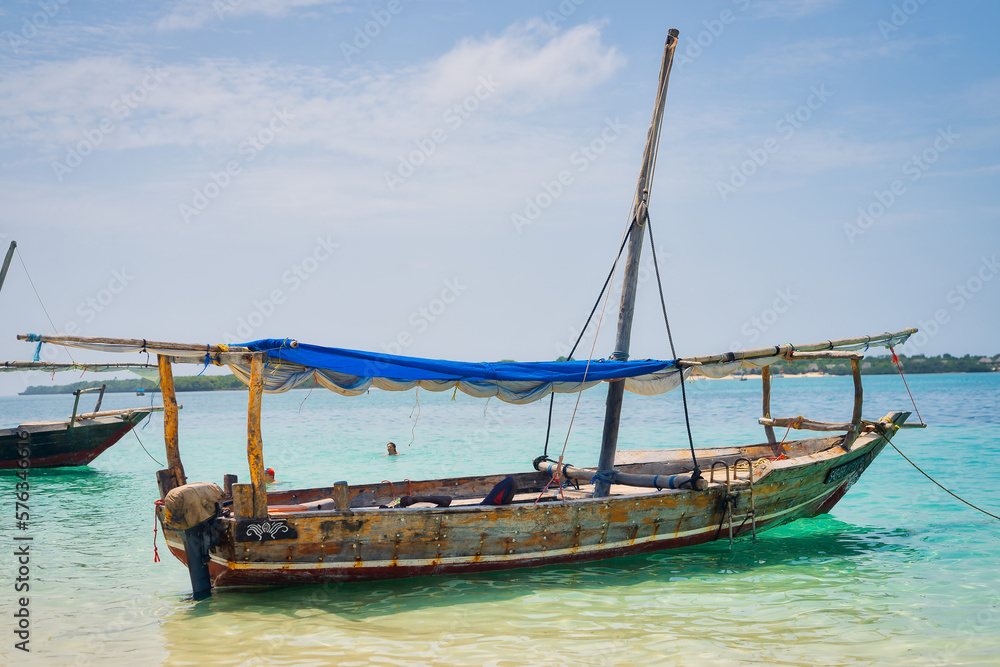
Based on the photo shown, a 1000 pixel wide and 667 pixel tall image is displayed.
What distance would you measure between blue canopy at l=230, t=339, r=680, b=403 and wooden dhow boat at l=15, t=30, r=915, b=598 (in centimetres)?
2

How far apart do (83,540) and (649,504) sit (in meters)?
9.49

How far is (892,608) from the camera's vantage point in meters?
7.81

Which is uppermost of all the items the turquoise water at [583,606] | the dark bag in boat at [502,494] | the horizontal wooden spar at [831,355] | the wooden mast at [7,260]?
the wooden mast at [7,260]

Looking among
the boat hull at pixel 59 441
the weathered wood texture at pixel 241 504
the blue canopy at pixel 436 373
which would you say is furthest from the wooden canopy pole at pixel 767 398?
the boat hull at pixel 59 441

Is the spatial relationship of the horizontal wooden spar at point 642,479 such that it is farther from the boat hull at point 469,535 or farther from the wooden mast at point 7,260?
the wooden mast at point 7,260

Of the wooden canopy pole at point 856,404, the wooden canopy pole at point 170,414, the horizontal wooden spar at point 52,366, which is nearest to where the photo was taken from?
the wooden canopy pole at point 170,414

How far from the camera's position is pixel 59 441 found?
68.0ft

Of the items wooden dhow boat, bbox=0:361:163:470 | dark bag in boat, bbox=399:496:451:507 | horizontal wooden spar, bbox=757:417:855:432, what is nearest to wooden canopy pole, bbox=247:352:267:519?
dark bag in boat, bbox=399:496:451:507

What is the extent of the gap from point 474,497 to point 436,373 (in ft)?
9.53

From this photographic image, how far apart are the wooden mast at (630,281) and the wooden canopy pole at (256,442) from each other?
15.5 ft

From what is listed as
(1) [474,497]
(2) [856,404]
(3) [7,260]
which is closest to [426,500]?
(1) [474,497]

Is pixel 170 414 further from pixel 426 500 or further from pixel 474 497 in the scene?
pixel 474 497

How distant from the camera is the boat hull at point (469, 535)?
7.70m

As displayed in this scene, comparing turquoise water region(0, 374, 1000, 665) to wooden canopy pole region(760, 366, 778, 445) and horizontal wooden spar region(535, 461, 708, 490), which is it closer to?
horizontal wooden spar region(535, 461, 708, 490)
